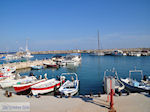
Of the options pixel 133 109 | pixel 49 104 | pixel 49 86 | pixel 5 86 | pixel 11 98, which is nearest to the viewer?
pixel 133 109

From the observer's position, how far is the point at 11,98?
35.0ft

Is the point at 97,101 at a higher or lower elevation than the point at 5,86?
higher

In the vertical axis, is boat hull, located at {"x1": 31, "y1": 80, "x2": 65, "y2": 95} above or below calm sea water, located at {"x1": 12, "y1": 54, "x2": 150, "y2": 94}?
above

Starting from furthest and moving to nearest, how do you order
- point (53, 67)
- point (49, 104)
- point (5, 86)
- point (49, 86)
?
1. point (53, 67)
2. point (5, 86)
3. point (49, 86)
4. point (49, 104)

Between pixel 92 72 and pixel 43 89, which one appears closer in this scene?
pixel 43 89

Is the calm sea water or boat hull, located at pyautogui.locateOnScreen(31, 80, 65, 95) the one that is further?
the calm sea water

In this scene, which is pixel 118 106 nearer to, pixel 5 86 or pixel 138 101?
pixel 138 101

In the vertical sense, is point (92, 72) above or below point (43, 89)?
below

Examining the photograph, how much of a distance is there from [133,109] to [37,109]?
6.45 m

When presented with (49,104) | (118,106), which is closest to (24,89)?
(49,104)

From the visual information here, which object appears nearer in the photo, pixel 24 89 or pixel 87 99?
pixel 87 99

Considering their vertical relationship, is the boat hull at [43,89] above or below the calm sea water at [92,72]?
above

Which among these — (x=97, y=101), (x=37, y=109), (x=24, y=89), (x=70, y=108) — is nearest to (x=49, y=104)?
(x=37, y=109)

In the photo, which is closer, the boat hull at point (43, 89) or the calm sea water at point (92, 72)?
the boat hull at point (43, 89)
